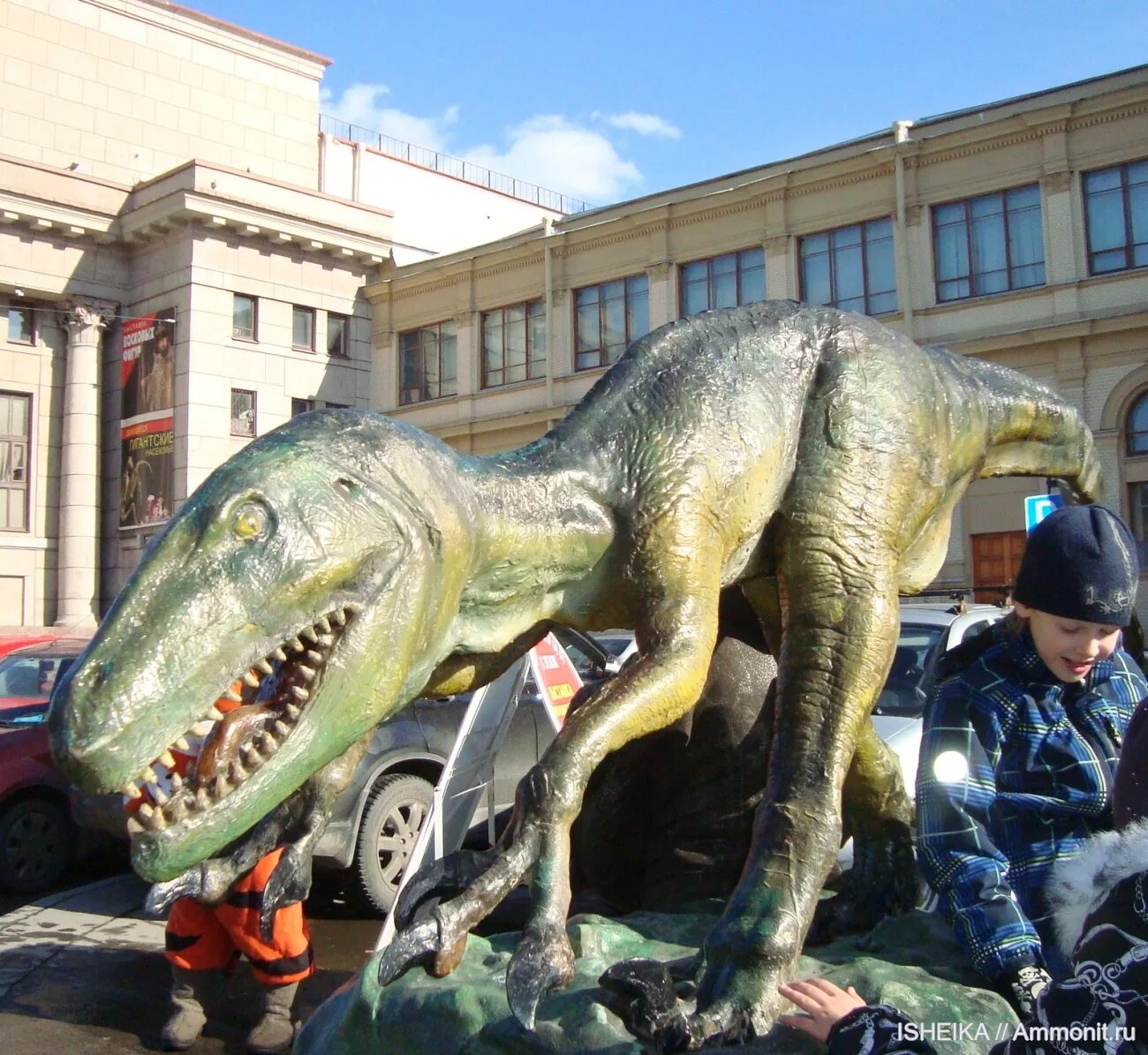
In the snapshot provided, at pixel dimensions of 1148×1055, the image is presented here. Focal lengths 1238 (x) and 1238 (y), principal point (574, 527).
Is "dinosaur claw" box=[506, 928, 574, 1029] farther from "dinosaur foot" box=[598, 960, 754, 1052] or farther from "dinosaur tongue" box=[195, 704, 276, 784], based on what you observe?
"dinosaur tongue" box=[195, 704, 276, 784]

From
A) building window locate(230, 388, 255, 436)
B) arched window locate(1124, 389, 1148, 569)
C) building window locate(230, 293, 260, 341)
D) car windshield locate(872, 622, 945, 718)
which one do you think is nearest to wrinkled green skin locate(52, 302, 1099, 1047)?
car windshield locate(872, 622, 945, 718)

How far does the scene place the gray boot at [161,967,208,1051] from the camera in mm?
5043

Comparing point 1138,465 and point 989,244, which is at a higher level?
point 989,244

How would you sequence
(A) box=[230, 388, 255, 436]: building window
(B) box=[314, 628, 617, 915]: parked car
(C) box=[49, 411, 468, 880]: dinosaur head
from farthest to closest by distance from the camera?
(A) box=[230, 388, 255, 436]: building window, (B) box=[314, 628, 617, 915]: parked car, (C) box=[49, 411, 468, 880]: dinosaur head

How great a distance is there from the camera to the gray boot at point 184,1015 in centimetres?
504

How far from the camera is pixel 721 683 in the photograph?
4.03 meters

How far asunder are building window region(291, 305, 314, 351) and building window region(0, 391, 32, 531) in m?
6.52

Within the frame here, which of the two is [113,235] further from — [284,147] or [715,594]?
[715,594]

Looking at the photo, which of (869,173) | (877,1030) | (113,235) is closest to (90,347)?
(113,235)

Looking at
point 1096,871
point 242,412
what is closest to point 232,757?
point 1096,871

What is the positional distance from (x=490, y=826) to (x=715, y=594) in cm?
394

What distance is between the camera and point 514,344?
28906 mm

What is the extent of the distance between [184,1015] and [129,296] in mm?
28041

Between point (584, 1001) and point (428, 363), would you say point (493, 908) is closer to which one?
point (584, 1001)
